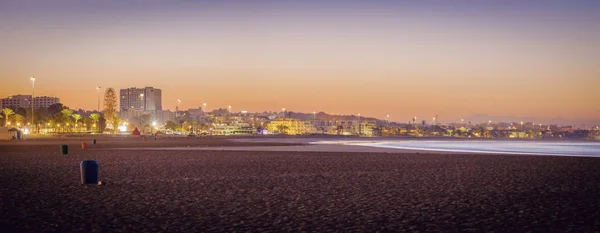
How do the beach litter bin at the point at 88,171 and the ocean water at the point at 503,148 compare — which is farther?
the ocean water at the point at 503,148

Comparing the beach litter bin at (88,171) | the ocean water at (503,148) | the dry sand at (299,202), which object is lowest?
the ocean water at (503,148)

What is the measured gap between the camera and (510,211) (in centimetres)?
1330

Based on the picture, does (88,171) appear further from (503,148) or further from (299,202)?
(503,148)

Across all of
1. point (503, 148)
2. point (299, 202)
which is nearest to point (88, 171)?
point (299, 202)

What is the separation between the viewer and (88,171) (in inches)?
744

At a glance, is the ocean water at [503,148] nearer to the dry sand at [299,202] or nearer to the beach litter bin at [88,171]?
the dry sand at [299,202]

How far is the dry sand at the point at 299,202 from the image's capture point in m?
11.5

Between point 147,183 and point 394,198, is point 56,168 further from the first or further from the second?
point 394,198

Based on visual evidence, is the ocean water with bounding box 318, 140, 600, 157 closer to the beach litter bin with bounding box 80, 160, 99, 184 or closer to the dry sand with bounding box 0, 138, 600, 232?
the dry sand with bounding box 0, 138, 600, 232

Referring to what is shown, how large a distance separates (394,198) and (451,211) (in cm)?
269

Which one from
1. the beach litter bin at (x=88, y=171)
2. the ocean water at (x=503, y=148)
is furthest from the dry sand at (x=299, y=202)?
the ocean water at (x=503, y=148)

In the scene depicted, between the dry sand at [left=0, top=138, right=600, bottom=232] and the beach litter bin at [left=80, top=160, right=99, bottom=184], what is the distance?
→ 0.56 m

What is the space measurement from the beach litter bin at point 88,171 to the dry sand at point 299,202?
Result: 0.56m

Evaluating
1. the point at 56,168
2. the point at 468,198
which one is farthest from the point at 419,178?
the point at 56,168
